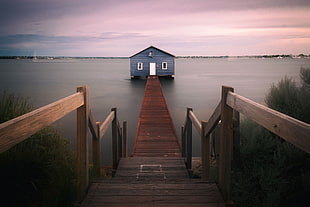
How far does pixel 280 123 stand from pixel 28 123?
1.49m

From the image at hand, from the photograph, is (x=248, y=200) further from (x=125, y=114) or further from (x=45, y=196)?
(x=125, y=114)

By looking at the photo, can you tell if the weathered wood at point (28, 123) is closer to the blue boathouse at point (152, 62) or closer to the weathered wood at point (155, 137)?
the weathered wood at point (155, 137)

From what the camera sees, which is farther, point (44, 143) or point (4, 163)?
point (44, 143)

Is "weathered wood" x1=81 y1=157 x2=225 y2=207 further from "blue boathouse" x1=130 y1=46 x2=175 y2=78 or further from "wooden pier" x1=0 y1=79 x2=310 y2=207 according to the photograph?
"blue boathouse" x1=130 y1=46 x2=175 y2=78

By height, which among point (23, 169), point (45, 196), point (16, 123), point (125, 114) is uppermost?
point (16, 123)

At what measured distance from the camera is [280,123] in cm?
183

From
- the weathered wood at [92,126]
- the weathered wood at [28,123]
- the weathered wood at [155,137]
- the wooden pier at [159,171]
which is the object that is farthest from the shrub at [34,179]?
the weathered wood at [155,137]

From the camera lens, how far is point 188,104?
2769 centimetres

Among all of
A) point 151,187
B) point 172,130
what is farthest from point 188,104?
point 151,187

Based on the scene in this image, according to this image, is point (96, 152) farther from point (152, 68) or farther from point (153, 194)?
point (152, 68)

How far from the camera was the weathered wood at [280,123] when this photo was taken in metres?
1.56

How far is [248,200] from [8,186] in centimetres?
271

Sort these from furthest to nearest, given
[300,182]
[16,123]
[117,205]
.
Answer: [300,182] → [117,205] → [16,123]

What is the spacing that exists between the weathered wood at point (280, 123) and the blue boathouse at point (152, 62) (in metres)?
36.3
